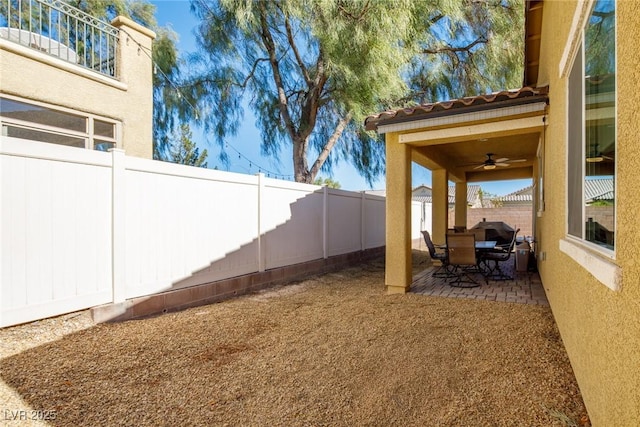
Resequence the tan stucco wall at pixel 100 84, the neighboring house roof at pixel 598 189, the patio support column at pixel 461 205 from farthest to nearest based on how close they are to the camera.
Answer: the patio support column at pixel 461 205 → the tan stucco wall at pixel 100 84 → the neighboring house roof at pixel 598 189

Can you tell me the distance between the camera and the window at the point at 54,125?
22.5 feet

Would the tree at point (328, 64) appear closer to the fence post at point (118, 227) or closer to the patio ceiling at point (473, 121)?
the patio ceiling at point (473, 121)

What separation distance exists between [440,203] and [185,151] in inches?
629

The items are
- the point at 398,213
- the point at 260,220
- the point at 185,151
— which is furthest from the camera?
the point at 185,151

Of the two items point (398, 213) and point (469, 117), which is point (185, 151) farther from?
point (469, 117)

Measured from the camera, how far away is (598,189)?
2.29 m

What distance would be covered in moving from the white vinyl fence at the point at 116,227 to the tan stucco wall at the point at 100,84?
4.15m

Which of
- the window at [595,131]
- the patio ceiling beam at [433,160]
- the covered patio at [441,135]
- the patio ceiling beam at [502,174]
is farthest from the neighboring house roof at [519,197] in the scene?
the window at [595,131]

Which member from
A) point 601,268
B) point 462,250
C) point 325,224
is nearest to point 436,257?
point 462,250

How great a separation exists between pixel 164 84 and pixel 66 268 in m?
11.7

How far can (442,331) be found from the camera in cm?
436

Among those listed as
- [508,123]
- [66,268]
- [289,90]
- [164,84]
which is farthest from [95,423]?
Result: [164,84]

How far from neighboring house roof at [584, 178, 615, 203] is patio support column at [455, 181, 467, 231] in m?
10.6

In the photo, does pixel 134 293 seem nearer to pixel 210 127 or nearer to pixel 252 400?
pixel 252 400
